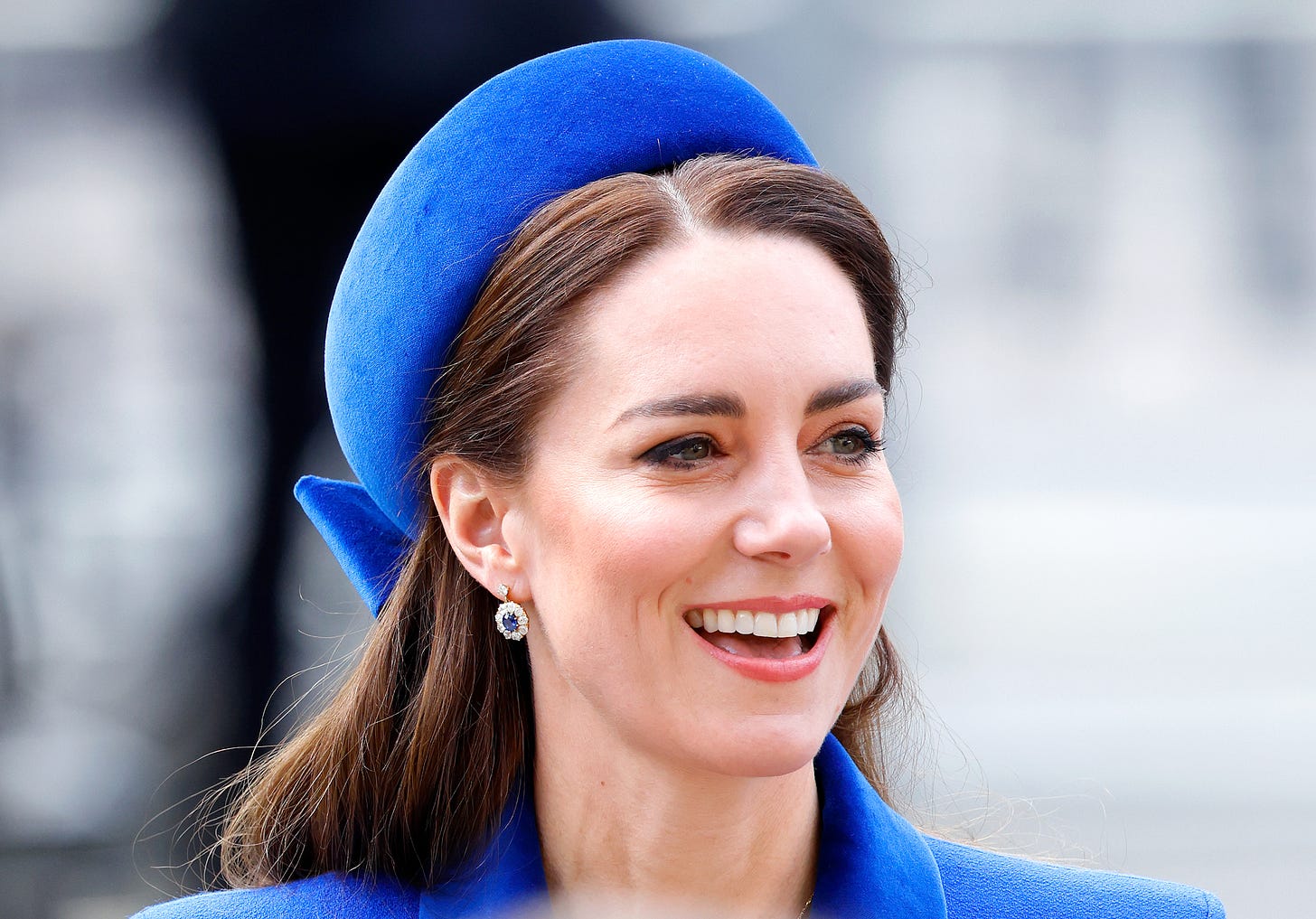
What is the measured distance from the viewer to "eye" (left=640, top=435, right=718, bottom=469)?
1.56 meters

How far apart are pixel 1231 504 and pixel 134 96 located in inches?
101

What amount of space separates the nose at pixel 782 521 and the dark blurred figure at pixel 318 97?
1.82m

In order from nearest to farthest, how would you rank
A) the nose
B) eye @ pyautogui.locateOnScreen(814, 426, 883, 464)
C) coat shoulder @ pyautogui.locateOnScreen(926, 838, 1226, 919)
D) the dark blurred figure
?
1. the nose
2. eye @ pyautogui.locateOnScreen(814, 426, 883, 464)
3. coat shoulder @ pyautogui.locateOnScreen(926, 838, 1226, 919)
4. the dark blurred figure

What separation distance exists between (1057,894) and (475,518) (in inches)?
31.6

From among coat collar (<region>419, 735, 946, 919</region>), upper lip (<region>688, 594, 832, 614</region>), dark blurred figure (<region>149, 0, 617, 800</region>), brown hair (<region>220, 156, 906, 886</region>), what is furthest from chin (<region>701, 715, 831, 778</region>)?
dark blurred figure (<region>149, 0, 617, 800</region>)

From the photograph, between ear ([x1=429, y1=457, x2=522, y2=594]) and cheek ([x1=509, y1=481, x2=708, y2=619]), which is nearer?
cheek ([x1=509, y1=481, x2=708, y2=619])

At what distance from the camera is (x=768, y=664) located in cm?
156

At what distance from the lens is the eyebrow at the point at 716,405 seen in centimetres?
154

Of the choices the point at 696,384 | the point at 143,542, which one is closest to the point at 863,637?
the point at 696,384

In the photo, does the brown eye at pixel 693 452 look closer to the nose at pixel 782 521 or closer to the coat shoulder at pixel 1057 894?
the nose at pixel 782 521

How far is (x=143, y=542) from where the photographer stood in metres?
3.36

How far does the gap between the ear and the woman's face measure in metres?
0.09

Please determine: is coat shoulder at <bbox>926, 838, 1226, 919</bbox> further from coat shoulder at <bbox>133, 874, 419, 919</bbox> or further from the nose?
coat shoulder at <bbox>133, 874, 419, 919</bbox>

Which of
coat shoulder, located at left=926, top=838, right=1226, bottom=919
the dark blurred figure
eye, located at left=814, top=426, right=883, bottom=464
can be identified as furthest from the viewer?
the dark blurred figure
